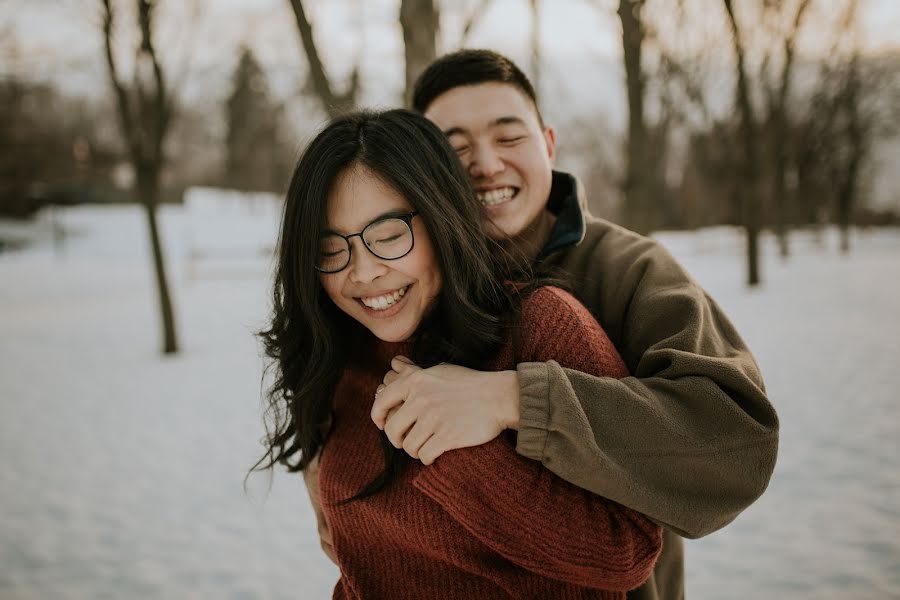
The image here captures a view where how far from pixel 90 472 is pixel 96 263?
67.8 ft

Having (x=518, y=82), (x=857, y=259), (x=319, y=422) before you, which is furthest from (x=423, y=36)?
(x=857, y=259)

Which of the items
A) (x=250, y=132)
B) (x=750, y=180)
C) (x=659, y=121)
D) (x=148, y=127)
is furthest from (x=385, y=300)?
(x=250, y=132)

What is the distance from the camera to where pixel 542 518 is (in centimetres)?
118

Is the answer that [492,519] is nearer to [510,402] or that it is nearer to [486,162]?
[510,402]

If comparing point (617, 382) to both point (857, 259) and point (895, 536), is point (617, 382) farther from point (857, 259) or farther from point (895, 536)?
point (857, 259)

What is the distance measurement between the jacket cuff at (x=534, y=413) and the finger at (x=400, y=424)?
242 millimetres

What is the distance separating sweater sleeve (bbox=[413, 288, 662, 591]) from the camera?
1184 millimetres

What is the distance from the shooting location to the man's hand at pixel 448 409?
1.20 m

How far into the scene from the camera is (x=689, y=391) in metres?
1.20

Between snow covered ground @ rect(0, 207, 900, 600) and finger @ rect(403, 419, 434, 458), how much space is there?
2564mm

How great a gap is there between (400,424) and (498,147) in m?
0.99

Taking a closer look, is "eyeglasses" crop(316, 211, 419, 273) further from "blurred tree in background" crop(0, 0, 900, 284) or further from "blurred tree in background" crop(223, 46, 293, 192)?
"blurred tree in background" crop(223, 46, 293, 192)

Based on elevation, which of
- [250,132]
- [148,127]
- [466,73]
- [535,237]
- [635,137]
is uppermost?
[250,132]

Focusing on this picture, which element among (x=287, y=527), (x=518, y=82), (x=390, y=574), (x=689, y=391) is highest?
(x=518, y=82)
